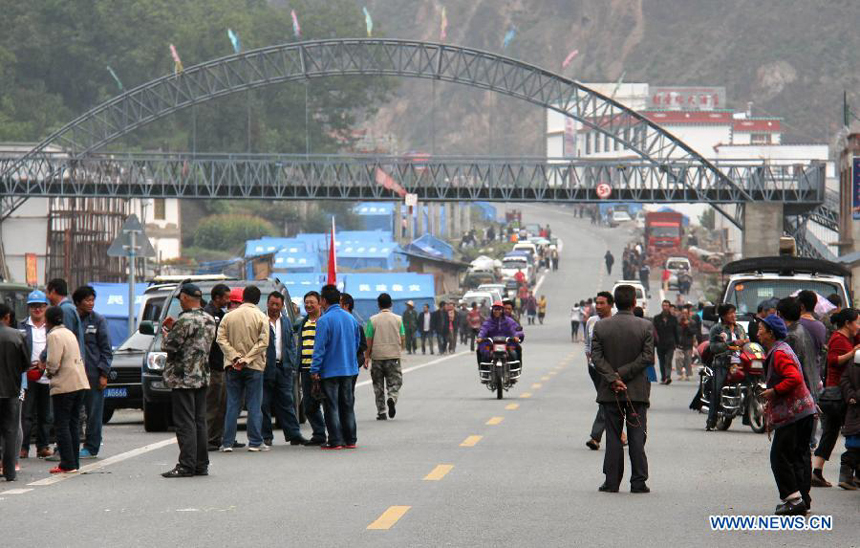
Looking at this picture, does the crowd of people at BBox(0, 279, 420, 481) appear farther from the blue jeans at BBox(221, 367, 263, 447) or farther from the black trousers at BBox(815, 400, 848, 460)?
the black trousers at BBox(815, 400, 848, 460)

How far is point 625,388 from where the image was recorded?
13.9 metres

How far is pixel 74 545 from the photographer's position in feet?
36.4

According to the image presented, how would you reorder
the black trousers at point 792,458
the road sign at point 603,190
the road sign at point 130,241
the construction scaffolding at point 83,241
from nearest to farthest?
the black trousers at point 792,458 < the road sign at point 130,241 < the construction scaffolding at point 83,241 < the road sign at point 603,190

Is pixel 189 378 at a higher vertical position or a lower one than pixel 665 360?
higher

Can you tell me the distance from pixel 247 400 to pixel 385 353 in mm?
5342

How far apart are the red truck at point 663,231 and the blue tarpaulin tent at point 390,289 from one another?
48.7 metres

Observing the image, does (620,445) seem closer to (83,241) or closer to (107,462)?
(107,462)

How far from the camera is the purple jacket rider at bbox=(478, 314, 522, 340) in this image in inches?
1102

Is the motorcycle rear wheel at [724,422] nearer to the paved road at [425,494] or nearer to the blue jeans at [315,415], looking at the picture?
the paved road at [425,494]

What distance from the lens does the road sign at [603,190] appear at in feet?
262

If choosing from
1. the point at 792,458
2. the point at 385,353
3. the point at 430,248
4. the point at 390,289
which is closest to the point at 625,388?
the point at 792,458

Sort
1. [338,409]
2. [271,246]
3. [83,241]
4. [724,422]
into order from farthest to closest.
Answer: [271,246] → [83,241] → [724,422] → [338,409]

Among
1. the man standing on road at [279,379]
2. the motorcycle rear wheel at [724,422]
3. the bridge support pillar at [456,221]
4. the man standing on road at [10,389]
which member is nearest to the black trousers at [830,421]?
the man standing on road at [279,379]

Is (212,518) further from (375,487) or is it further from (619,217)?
(619,217)
